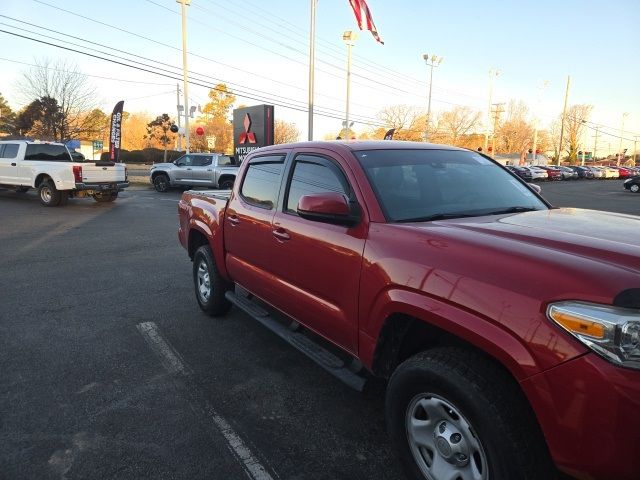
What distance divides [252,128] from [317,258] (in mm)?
21240

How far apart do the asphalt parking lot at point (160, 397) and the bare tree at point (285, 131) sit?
7285 centimetres

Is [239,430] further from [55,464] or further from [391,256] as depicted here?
[391,256]

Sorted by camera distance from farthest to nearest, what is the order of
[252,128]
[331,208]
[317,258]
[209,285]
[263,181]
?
[252,128] → [209,285] → [263,181] → [317,258] → [331,208]

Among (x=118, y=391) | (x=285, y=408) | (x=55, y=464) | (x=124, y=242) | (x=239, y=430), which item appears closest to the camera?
(x=55, y=464)

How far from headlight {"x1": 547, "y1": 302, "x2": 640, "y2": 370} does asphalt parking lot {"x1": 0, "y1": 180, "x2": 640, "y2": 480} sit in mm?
1452

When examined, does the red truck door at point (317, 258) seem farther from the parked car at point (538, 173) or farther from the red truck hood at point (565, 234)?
the parked car at point (538, 173)

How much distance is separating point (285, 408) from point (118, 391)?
128cm

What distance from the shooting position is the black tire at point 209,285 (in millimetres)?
4824

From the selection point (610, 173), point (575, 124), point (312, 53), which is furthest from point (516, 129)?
point (312, 53)

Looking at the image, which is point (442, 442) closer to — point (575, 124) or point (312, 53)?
point (312, 53)

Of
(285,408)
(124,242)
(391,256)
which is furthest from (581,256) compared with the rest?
(124,242)

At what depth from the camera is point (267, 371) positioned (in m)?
3.85

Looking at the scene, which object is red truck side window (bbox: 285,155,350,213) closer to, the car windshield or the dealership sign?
the car windshield

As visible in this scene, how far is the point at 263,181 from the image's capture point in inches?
161
